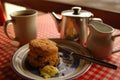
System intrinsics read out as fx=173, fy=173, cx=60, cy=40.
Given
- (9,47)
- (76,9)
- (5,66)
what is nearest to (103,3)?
(76,9)

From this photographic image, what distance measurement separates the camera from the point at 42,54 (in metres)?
0.54

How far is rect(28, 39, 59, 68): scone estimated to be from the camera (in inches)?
21.1

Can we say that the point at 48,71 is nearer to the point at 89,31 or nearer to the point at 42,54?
the point at 42,54

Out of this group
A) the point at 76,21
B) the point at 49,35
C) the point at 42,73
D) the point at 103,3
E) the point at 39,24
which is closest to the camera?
the point at 42,73

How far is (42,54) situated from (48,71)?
6cm

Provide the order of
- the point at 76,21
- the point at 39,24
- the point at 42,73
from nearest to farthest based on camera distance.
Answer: the point at 42,73, the point at 76,21, the point at 39,24

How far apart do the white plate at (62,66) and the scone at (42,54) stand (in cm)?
3

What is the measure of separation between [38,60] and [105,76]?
8.8 inches

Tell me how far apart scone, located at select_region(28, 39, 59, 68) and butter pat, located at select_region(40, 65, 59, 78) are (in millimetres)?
20

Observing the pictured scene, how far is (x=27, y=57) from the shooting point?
620 millimetres

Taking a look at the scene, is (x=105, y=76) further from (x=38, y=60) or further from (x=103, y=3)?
(x=103, y=3)

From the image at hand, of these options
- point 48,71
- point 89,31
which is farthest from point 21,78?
point 89,31

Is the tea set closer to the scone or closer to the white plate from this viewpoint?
the white plate

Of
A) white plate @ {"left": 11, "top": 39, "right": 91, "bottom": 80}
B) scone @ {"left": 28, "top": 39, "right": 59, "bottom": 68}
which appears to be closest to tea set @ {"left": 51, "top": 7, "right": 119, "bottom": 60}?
white plate @ {"left": 11, "top": 39, "right": 91, "bottom": 80}
